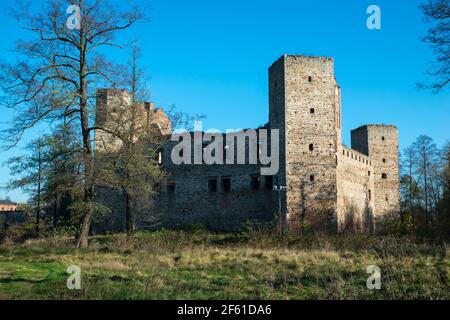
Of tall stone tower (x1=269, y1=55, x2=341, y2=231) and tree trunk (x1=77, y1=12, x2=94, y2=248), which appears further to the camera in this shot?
tall stone tower (x1=269, y1=55, x2=341, y2=231)

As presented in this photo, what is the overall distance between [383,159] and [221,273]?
2878cm

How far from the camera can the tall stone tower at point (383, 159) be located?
117 ft

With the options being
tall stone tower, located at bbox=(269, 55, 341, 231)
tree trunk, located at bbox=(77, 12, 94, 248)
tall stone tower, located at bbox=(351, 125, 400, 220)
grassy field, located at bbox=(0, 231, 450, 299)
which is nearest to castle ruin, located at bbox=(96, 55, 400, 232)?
tall stone tower, located at bbox=(269, 55, 341, 231)

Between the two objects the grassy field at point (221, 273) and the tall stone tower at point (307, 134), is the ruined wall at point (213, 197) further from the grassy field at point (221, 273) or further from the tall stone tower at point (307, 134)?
the grassy field at point (221, 273)

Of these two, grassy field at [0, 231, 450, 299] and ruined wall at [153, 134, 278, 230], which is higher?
ruined wall at [153, 134, 278, 230]

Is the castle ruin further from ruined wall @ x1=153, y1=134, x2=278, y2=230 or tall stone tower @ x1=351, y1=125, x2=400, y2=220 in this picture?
tall stone tower @ x1=351, y1=125, x2=400, y2=220

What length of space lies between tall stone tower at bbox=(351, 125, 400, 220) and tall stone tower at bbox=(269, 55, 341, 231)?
12.1 meters

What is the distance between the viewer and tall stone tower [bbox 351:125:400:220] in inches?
1406

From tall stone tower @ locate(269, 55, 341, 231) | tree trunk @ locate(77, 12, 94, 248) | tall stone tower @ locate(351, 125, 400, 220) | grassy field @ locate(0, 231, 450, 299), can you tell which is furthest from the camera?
tall stone tower @ locate(351, 125, 400, 220)

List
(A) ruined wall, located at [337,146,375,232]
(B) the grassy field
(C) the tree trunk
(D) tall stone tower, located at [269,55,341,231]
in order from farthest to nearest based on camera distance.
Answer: (A) ruined wall, located at [337,146,375,232], (D) tall stone tower, located at [269,55,341,231], (C) the tree trunk, (B) the grassy field

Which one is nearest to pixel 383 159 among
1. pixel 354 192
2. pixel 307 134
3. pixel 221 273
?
pixel 354 192

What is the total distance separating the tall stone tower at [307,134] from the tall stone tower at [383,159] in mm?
12118

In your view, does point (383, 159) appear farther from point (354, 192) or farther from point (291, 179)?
point (291, 179)

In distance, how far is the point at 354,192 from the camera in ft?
94.0
